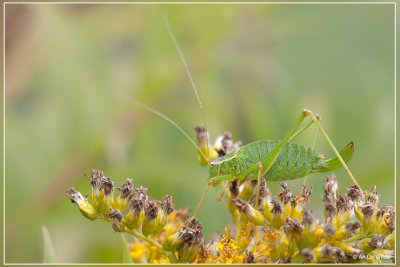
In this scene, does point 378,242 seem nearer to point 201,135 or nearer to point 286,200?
point 286,200

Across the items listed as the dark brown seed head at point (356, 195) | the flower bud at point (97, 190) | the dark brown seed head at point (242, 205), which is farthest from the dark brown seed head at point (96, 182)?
the dark brown seed head at point (356, 195)

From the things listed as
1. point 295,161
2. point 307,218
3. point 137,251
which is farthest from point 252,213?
point 137,251

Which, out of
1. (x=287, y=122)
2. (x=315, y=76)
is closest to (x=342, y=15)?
(x=315, y=76)

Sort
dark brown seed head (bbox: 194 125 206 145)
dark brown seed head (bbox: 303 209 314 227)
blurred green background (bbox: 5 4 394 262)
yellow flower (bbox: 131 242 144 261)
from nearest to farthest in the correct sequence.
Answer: dark brown seed head (bbox: 303 209 314 227) < yellow flower (bbox: 131 242 144 261) < dark brown seed head (bbox: 194 125 206 145) < blurred green background (bbox: 5 4 394 262)

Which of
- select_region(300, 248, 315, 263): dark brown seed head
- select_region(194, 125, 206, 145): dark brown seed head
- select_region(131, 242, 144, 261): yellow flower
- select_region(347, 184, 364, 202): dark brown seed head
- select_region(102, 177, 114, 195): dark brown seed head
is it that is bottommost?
select_region(131, 242, 144, 261): yellow flower

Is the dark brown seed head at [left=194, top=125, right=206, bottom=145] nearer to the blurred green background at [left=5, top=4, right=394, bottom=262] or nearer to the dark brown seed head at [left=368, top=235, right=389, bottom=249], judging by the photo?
the blurred green background at [left=5, top=4, right=394, bottom=262]

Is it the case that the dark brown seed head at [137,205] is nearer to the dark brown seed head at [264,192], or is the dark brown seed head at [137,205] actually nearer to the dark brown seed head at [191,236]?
the dark brown seed head at [191,236]

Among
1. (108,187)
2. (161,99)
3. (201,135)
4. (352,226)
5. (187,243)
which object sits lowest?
(187,243)

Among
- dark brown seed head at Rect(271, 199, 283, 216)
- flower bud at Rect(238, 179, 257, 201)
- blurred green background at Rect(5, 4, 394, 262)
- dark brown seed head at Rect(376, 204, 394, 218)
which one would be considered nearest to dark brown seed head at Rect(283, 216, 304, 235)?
dark brown seed head at Rect(271, 199, 283, 216)

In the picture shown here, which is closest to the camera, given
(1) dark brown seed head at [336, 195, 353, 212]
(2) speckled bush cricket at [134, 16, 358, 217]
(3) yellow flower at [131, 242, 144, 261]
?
(1) dark brown seed head at [336, 195, 353, 212]
